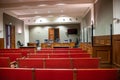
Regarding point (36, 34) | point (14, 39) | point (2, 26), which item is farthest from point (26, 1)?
point (36, 34)

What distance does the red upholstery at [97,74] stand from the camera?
2062 millimetres

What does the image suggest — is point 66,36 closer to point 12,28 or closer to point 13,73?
point 12,28

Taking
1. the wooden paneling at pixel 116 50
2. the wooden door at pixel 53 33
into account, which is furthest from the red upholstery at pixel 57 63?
the wooden door at pixel 53 33

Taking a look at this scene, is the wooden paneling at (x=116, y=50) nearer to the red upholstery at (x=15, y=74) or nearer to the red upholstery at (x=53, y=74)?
the red upholstery at (x=53, y=74)

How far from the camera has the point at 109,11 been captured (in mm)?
6773

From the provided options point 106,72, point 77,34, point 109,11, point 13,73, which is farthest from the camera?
point 77,34

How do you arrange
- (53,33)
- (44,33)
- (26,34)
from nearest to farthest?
(26,34)
(53,33)
(44,33)

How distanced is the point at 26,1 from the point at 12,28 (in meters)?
4.57

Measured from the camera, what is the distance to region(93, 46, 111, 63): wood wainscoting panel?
5.80 m

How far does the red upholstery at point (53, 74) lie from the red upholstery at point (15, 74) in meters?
0.14

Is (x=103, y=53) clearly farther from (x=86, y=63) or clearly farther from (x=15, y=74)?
(x=15, y=74)

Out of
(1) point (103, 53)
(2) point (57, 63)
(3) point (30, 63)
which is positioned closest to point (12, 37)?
(1) point (103, 53)

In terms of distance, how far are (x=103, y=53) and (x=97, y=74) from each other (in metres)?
3.96

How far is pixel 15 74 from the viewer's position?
2.24m
